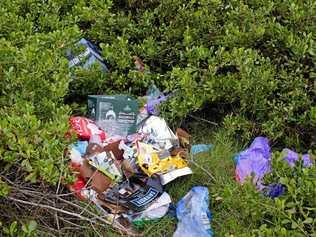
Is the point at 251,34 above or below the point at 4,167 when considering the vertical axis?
above

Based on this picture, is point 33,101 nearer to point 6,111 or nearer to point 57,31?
point 6,111

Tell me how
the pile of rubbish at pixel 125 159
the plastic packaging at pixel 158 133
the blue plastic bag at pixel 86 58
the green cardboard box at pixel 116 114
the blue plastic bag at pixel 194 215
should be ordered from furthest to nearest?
the blue plastic bag at pixel 86 58, the green cardboard box at pixel 116 114, the plastic packaging at pixel 158 133, the pile of rubbish at pixel 125 159, the blue plastic bag at pixel 194 215

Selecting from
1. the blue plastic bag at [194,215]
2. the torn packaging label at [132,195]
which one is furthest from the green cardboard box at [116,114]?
the blue plastic bag at [194,215]

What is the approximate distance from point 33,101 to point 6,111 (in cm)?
21

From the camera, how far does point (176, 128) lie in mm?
3762

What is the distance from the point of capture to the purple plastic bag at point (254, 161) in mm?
3318

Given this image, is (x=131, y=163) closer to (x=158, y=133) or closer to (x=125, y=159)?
(x=125, y=159)

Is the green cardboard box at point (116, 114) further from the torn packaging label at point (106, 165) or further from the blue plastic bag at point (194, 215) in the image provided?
the blue plastic bag at point (194, 215)

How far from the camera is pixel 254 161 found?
338 centimetres

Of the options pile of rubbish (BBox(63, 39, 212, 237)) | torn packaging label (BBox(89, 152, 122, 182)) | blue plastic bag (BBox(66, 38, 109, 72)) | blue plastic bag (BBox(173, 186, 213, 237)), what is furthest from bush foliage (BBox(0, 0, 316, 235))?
blue plastic bag (BBox(173, 186, 213, 237))

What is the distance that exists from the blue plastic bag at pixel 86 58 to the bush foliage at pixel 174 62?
0.06 meters

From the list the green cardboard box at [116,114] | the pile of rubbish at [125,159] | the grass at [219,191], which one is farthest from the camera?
the green cardboard box at [116,114]

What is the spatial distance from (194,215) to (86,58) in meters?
1.38

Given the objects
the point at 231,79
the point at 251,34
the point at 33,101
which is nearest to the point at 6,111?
the point at 33,101
